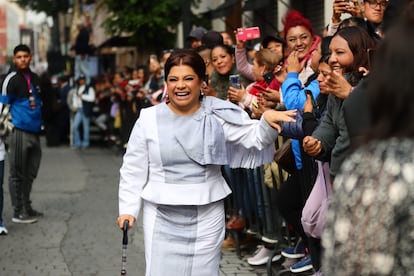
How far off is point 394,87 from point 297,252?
15.6 ft

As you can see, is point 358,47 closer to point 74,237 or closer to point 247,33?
point 247,33

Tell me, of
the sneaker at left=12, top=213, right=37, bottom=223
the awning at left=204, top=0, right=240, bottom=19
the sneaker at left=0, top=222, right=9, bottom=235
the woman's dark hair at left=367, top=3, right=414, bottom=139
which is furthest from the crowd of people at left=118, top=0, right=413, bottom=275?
the awning at left=204, top=0, right=240, bottom=19

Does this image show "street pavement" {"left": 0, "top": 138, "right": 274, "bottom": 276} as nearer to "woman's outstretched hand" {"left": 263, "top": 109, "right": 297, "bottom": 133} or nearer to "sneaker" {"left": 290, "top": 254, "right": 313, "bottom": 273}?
"sneaker" {"left": 290, "top": 254, "right": 313, "bottom": 273}

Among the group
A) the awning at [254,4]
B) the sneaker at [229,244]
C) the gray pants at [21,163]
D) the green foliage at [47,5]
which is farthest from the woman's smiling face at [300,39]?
the green foliage at [47,5]

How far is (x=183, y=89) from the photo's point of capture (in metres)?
5.23

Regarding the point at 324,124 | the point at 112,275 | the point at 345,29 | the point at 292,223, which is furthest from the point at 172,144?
the point at 112,275

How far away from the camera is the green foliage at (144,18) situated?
18641 mm

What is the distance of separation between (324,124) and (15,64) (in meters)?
6.37

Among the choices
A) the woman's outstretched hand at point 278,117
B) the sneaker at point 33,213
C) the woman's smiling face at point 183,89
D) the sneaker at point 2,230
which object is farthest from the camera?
the sneaker at point 33,213

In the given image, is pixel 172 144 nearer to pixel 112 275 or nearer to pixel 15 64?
pixel 112 275

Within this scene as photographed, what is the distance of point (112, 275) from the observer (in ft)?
25.3

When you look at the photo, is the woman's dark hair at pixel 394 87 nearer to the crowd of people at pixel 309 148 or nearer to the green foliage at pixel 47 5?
the crowd of people at pixel 309 148

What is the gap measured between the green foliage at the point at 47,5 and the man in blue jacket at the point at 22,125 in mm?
25280

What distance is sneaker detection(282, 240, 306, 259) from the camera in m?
7.27
